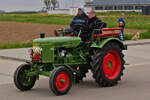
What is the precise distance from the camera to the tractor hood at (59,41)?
8.88 metres

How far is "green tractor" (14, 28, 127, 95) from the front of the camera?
872 centimetres

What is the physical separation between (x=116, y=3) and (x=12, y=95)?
166 meters

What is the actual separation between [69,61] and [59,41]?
60 cm

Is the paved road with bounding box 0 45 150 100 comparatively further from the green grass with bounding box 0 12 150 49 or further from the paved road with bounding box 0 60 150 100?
the green grass with bounding box 0 12 150 49

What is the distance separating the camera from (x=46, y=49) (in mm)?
8852

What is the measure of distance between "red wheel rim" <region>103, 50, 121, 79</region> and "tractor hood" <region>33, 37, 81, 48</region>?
3.08 ft

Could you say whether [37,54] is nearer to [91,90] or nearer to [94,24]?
[91,90]

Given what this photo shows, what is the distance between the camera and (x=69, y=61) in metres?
9.27

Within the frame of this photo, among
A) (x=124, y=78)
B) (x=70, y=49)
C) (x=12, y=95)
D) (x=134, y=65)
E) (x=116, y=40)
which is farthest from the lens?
(x=134, y=65)

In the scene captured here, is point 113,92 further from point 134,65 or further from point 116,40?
point 134,65

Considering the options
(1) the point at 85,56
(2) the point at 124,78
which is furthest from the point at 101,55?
(2) the point at 124,78

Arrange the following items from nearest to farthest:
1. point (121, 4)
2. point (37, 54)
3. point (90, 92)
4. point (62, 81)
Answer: point (62, 81), point (37, 54), point (90, 92), point (121, 4)

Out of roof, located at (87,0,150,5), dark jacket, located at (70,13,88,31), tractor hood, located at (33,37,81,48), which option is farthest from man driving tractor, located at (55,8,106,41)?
roof, located at (87,0,150,5)

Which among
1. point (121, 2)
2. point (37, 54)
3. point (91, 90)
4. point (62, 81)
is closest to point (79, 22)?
point (37, 54)
